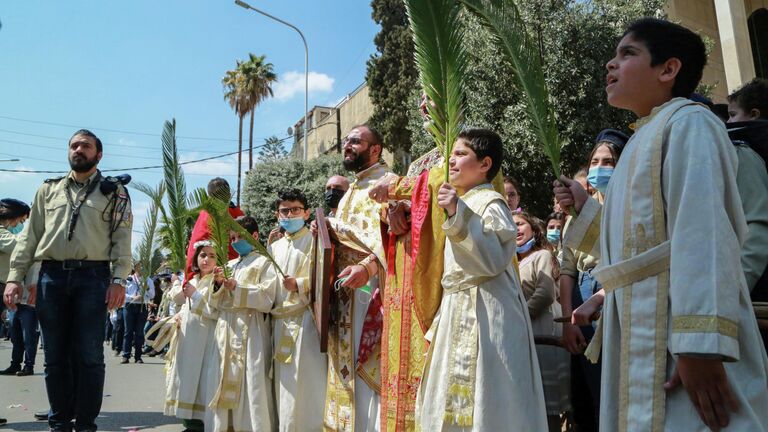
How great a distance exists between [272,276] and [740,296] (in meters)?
4.58

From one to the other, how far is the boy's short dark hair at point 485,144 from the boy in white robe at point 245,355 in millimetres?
2903

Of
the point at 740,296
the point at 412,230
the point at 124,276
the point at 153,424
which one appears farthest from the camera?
the point at 153,424

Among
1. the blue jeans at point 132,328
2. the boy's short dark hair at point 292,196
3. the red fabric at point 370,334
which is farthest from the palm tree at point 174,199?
the blue jeans at point 132,328

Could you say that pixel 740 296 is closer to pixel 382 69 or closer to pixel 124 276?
pixel 124 276

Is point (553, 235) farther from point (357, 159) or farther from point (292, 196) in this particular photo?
point (292, 196)

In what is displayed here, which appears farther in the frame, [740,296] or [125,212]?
[125,212]

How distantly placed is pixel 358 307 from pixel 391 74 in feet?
76.3

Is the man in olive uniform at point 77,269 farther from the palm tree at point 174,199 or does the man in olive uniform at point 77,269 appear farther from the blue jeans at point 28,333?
the blue jeans at point 28,333

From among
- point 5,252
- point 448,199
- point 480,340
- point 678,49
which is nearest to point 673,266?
point 678,49

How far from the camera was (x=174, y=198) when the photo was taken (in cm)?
659

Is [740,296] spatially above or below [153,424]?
above

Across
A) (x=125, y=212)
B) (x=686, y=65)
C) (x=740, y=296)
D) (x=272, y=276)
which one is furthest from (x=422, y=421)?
(x=125, y=212)

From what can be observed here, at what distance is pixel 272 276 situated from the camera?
19.3 feet

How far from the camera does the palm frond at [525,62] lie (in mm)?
2789
